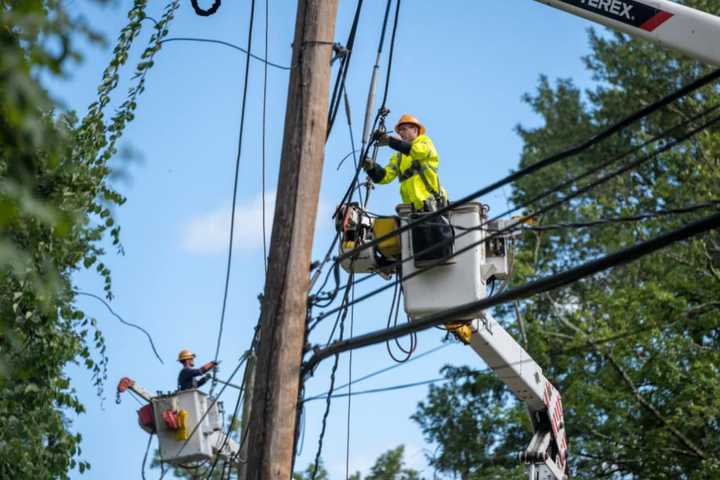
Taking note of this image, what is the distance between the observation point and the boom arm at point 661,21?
846 cm

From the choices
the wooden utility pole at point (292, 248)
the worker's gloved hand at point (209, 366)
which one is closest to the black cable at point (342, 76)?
the wooden utility pole at point (292, 248)

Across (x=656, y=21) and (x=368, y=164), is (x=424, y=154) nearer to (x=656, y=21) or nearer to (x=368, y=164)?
(x=368, y=164)

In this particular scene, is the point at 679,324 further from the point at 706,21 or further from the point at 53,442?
the point at 706,21

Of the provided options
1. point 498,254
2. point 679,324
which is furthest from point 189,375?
point 679,324

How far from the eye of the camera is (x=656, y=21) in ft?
28.7

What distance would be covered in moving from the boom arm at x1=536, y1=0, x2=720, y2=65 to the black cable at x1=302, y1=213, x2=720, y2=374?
235 centimetres

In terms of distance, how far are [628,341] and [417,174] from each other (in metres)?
13.3

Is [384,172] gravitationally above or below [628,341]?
below

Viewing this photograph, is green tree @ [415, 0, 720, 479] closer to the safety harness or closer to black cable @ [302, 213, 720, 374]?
the safety harness

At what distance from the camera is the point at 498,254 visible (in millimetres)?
9758

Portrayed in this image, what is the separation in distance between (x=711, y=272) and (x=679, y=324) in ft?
3.58

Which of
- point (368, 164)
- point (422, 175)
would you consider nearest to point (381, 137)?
point (368, 164)

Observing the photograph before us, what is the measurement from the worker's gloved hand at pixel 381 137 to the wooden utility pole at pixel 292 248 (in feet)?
5.86

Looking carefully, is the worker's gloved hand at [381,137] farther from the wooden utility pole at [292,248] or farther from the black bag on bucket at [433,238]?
the wooden utility pole at [292,248]
